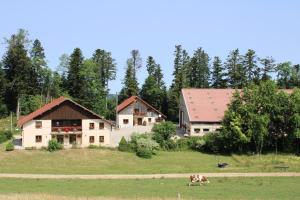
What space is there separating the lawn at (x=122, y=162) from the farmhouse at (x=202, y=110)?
10544mm

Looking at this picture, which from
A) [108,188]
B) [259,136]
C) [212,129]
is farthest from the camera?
[212,129]

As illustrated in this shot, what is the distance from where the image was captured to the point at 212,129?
69625 mm

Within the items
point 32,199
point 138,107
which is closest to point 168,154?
point 138,107

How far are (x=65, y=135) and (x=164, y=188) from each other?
2931 centimetres

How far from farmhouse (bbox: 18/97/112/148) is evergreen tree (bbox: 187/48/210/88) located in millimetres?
39751

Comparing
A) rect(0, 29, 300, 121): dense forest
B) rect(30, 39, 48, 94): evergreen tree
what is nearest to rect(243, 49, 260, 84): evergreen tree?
rect(0, 29, 300, 121): dense forest

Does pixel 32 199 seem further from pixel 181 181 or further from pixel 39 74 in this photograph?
pixel 39 74

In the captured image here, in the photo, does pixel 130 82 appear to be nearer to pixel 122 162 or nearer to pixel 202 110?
pixel 202 110

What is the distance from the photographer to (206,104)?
72625mm

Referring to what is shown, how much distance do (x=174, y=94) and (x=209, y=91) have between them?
17552 mm

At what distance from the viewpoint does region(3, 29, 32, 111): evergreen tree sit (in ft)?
283

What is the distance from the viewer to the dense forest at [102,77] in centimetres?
8700

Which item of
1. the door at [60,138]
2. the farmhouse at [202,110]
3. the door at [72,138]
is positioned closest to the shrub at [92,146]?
the door at [72,138]

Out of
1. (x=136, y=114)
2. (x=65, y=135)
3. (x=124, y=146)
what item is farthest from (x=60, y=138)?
(x=136, y=114)
